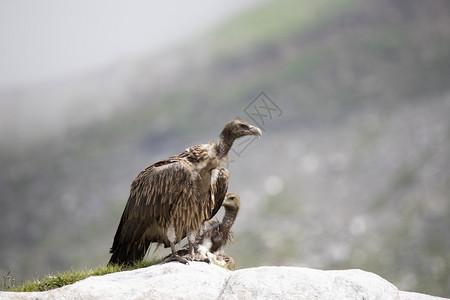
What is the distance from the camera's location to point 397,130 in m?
174

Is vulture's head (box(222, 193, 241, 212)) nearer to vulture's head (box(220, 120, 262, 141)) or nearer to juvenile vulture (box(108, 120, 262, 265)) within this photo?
juvenile vulture (box(108, 120, 262, 265))

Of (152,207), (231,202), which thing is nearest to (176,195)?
(152,207)

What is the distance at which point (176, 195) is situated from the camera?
48.1 feet

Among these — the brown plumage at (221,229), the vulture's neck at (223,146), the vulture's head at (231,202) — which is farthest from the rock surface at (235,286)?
the vulture's head at (231,202)

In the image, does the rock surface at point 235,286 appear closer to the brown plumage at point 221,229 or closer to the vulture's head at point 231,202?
the brown plumage at point 221,229

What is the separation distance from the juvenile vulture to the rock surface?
5.26 ft

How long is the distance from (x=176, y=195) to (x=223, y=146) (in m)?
1.71

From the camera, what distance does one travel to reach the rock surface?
12.6m

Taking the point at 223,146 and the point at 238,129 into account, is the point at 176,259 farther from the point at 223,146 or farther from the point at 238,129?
the point at 238,129

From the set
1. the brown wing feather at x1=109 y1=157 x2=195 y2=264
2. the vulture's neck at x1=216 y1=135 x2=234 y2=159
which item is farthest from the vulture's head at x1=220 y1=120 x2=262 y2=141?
the brown wing feather at x1=109 y1=157 x2=195 y2=264

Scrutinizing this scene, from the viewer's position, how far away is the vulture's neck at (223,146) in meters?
15.1

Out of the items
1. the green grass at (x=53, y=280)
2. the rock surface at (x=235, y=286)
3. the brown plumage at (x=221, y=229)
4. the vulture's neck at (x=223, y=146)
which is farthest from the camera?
the brown plumage at (x=221, y=229)

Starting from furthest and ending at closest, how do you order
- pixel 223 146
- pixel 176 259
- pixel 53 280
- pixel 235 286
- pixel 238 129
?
1. pixel 223 146
2. pixel 238 129
3. pixel 176 259
4. pixel 53 280
5. pixel 235 286

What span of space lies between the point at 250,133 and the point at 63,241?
6674 inches
